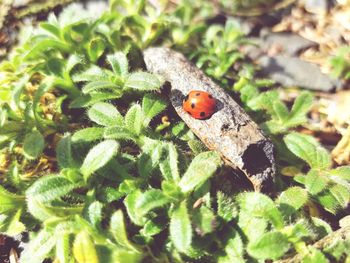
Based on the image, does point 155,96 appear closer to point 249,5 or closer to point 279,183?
point 279,183

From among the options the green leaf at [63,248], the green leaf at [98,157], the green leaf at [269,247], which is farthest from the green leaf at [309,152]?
the green leaf at [63,248]

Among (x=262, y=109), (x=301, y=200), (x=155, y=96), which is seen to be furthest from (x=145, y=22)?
(x=301, y=200)

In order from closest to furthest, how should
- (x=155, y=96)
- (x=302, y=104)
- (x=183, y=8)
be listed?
(x=155, y=96), (x=302, y=104), (x=183, y=8)

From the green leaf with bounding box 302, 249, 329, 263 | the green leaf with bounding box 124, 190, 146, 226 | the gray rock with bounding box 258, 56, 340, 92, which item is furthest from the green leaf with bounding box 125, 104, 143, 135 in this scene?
the gray rock with bounding box 258, 56, 340, 92

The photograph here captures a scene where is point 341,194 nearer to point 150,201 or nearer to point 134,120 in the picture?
point 150,201

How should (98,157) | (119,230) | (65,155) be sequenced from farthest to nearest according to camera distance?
(65,155), (98,157), (119,230)

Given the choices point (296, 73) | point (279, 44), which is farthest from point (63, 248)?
point (279, 44)
